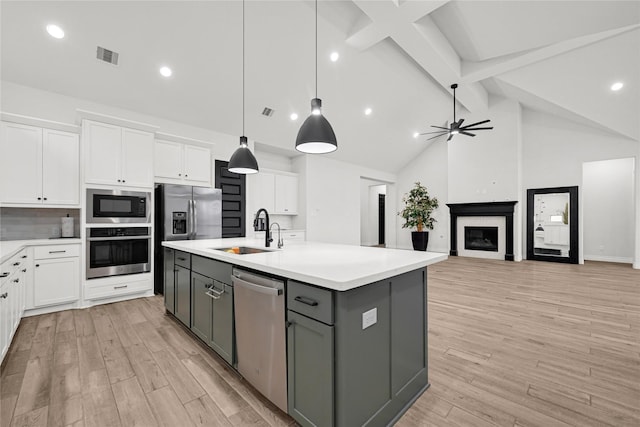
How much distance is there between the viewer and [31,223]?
11.7 feet

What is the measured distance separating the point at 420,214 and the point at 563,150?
3693 millimetres

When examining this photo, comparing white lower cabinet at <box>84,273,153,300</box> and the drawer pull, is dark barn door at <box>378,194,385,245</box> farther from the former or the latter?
the drawer pull

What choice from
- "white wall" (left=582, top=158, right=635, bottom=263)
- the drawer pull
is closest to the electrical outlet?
the drawer pull

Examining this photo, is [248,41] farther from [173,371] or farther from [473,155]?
[473,155]

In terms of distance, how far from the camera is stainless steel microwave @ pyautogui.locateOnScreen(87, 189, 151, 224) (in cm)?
349

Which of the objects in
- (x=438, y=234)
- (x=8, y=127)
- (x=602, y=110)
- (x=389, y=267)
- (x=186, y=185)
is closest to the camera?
(x=389, y=267)

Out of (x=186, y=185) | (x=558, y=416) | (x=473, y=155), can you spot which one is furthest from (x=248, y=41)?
(x=473, y=155)

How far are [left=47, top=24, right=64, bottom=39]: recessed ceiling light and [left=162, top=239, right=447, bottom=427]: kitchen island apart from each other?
11.5 ft

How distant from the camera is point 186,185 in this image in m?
4.38

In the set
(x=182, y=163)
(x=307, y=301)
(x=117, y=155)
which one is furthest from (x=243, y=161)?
(x=182, y=163)

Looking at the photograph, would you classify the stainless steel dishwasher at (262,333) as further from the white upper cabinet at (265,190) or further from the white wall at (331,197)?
the white wall at (331,197)

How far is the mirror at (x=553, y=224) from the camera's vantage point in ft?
21.0

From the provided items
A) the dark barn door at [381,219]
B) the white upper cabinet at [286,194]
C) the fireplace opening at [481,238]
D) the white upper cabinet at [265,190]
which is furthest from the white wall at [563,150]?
the white upper cabinet at [265,190]

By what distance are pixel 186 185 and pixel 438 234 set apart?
7307mm
